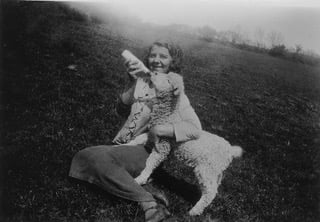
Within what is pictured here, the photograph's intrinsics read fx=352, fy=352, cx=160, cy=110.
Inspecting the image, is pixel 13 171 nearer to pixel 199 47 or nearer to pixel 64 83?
pixel 64 83

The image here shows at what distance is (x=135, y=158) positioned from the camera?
3.18 m

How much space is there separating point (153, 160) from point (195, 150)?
1.36ft

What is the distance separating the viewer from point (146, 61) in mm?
3389

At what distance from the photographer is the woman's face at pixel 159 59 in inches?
127

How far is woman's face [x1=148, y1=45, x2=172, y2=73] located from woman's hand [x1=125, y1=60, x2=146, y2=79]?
0.30 ft

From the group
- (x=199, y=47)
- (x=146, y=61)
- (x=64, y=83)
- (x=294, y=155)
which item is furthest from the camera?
(x=199, y=47)

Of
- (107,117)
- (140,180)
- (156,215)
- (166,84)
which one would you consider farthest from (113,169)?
(107,117)

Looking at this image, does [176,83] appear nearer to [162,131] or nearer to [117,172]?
[162,131]

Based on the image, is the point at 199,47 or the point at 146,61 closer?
the point at 146,61

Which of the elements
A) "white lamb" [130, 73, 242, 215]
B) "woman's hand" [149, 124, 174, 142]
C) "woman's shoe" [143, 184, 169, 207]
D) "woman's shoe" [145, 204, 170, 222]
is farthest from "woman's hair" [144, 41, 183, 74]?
"woman's shoe" [145, 204, 170, 222]

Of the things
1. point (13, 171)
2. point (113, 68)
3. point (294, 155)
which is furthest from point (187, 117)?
point (113, 68)

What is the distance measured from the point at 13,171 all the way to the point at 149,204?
1.38 metres

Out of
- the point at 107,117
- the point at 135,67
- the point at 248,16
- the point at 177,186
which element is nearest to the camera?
the point at 135,67

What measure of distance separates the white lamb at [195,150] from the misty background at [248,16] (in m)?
1.35
